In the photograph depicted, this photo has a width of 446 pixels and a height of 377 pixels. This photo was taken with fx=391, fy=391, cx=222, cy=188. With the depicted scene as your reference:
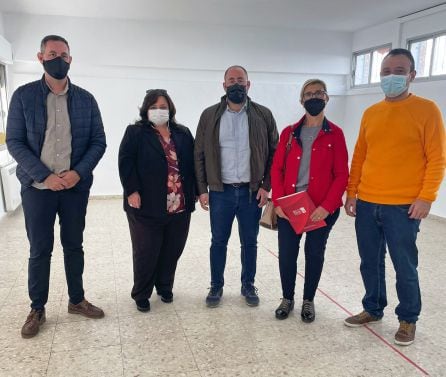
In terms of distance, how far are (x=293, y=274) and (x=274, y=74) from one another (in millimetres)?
5098

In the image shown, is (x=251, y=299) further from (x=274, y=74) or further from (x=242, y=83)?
(x=274, y=74)

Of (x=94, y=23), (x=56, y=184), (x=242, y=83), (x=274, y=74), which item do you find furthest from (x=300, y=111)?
(x=56, y=184)

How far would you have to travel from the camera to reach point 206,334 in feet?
7.75

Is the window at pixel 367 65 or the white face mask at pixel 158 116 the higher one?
the window at pixel 367 65

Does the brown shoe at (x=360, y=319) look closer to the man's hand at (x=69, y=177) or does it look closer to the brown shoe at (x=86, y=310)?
the brown shoe at (x=86, y=310)

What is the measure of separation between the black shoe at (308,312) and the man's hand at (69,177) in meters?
1.63

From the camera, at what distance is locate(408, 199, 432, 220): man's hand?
2.06 meters

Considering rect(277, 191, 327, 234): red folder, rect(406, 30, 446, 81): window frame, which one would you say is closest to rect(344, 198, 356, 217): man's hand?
rect(277, 191, 327, 234): red folder

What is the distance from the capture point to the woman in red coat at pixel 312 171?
7.58 feet

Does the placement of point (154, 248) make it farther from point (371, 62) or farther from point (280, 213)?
point (371, 62)

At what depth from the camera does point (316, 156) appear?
2.30m

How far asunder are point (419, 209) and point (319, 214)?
1.74ft

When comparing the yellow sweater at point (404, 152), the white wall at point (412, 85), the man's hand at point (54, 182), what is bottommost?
the man's hand at point (54, 182)

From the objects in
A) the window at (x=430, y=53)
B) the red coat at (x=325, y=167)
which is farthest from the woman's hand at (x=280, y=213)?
the window at (x=430, y=53)
